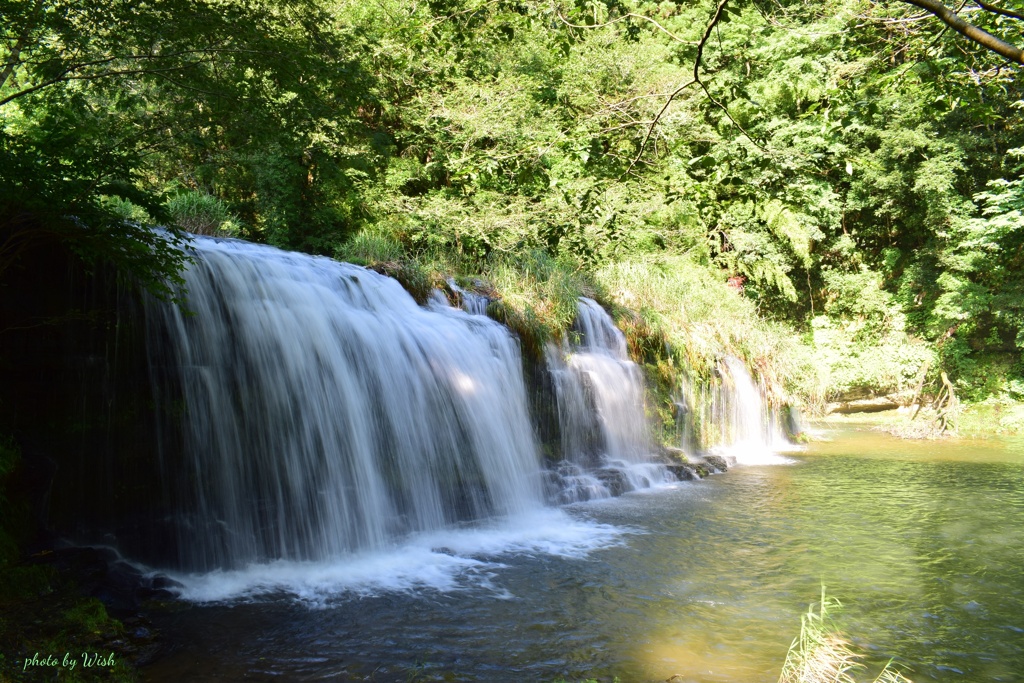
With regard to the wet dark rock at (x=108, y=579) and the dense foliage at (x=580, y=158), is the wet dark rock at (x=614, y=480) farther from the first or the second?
the wet dark rock at (x=108, y=579)

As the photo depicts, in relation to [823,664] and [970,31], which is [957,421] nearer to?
[823,664]

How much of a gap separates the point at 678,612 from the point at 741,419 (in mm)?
9887

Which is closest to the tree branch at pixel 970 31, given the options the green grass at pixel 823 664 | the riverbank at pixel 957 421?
the green grass at pixel 823 664

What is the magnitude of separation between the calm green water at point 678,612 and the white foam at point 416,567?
142 mm

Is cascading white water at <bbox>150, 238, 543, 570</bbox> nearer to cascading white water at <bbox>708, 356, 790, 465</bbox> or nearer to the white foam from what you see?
the white foam

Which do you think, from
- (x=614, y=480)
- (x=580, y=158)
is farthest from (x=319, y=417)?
(x=614, y=480)

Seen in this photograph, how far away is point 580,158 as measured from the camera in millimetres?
4734

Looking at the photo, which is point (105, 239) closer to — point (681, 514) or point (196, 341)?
point (196, 341)

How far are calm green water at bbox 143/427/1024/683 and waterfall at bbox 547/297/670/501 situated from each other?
141 centimetres

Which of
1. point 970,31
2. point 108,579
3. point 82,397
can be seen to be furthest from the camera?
point 82,397

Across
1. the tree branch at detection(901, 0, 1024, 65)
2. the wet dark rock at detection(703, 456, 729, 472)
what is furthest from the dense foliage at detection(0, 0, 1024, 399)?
the wet dark rock at detection(703, 456, 729, 472)

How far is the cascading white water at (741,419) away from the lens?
13.5 meters

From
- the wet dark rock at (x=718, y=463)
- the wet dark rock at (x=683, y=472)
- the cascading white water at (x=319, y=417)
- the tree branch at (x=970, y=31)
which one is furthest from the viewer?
the wet dark rock at (x=718, y=463)

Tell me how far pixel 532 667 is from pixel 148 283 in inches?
142
